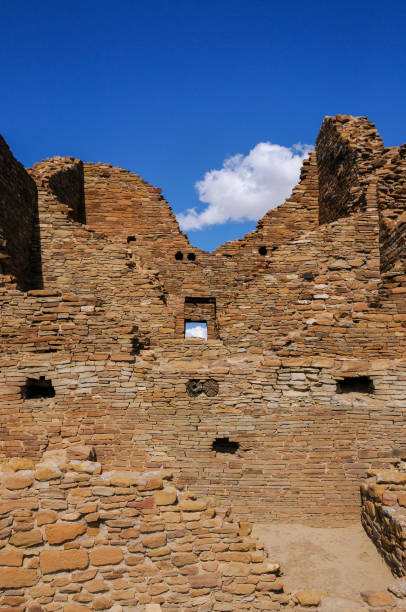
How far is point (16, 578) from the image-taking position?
496 centimetres

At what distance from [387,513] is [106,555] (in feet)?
14.8

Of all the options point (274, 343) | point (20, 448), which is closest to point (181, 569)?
point (20, 448)

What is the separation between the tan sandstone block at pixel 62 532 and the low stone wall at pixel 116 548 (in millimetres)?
Result: 11

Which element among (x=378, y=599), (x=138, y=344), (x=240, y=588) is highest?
(x=138, y=344)

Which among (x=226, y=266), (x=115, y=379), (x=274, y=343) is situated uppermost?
(x=226, y=266)

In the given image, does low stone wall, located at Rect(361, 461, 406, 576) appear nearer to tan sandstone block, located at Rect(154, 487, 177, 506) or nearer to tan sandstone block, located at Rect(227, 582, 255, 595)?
tan sandstone block, located at Rect(227, 582, 255, 595)

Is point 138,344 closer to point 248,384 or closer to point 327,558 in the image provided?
point 248,384

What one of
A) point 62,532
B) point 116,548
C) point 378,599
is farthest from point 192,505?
point 378,599

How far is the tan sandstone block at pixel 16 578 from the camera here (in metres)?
4.94

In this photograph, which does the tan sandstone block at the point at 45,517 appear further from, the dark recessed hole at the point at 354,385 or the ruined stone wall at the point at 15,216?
the ruined stone wall at the point at 15,216

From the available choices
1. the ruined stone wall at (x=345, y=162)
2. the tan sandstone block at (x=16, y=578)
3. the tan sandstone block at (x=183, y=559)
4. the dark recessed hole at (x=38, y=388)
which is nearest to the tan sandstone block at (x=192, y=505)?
the tan sandstone block at (x=183, y=559)

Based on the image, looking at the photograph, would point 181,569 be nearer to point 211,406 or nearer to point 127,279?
point 211,406

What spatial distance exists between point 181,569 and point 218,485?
3.03 meters

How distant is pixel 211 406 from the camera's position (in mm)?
8789
